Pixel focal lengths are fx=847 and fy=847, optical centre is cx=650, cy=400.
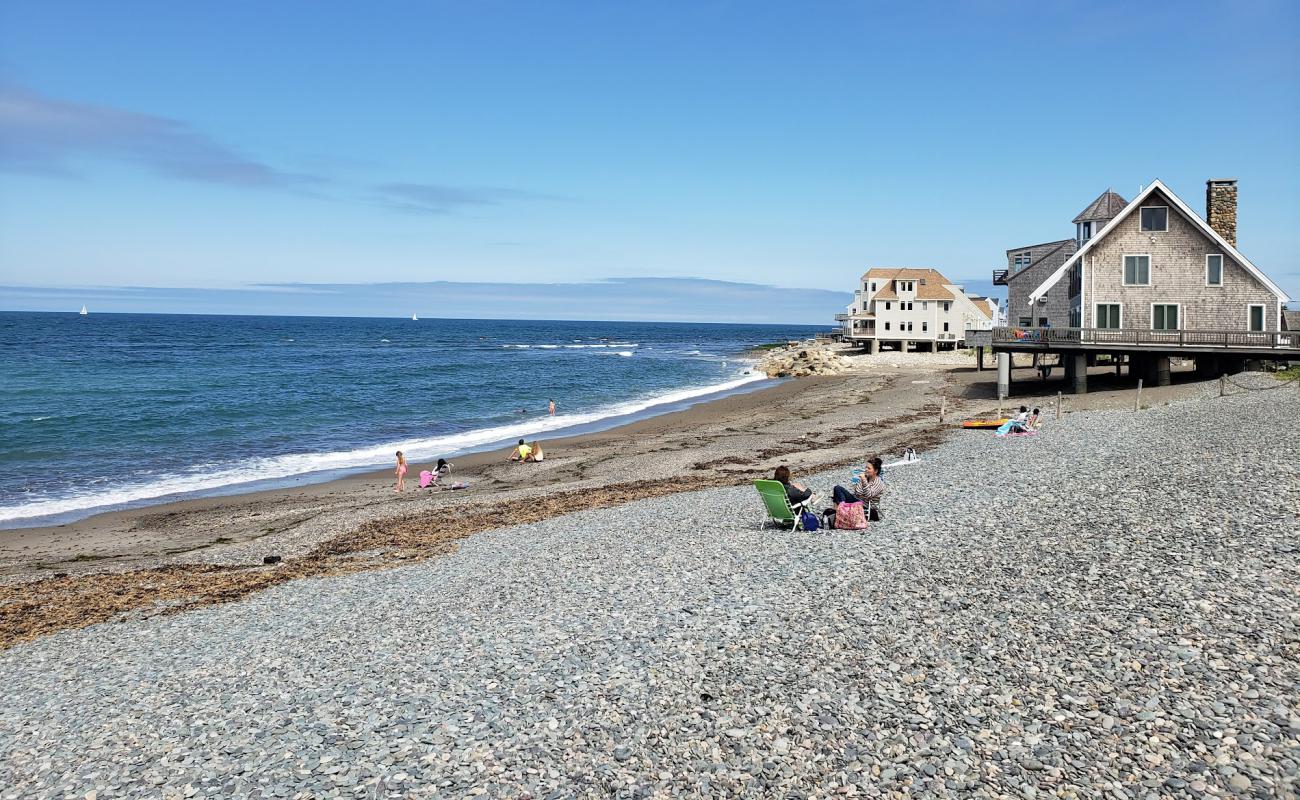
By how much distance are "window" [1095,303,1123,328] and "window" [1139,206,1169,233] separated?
3.56 meters

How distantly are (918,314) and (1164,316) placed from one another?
48368 mm

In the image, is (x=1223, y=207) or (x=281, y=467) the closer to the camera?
(x=281, y=467)

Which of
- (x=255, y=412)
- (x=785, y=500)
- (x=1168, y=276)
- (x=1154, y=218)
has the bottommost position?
(x=255, y=412)

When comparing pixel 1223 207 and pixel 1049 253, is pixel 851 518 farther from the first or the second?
pixel 1049 253

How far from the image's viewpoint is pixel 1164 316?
38062mm

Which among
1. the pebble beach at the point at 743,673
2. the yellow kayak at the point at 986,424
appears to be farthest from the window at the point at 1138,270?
the pebble beach at the point at 743,673

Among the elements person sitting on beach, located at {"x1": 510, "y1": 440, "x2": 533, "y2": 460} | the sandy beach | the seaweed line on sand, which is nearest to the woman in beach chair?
the seaweed line on sand

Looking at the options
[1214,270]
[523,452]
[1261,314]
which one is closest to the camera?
[523,452]

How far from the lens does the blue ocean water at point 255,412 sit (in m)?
29.1

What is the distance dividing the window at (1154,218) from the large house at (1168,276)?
4 cm

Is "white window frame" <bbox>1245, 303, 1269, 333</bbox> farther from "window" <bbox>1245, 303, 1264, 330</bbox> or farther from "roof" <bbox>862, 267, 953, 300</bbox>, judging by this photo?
"roof" <bbox>862, 267, 953, 300</bbox>

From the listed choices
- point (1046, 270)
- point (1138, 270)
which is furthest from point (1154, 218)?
point (1046, 270)

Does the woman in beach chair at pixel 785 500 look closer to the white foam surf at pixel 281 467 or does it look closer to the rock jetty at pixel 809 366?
the white foam surf at pixel 281 467

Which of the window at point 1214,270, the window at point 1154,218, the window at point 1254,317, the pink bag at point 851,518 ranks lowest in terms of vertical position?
the pink bag at point 851,518
